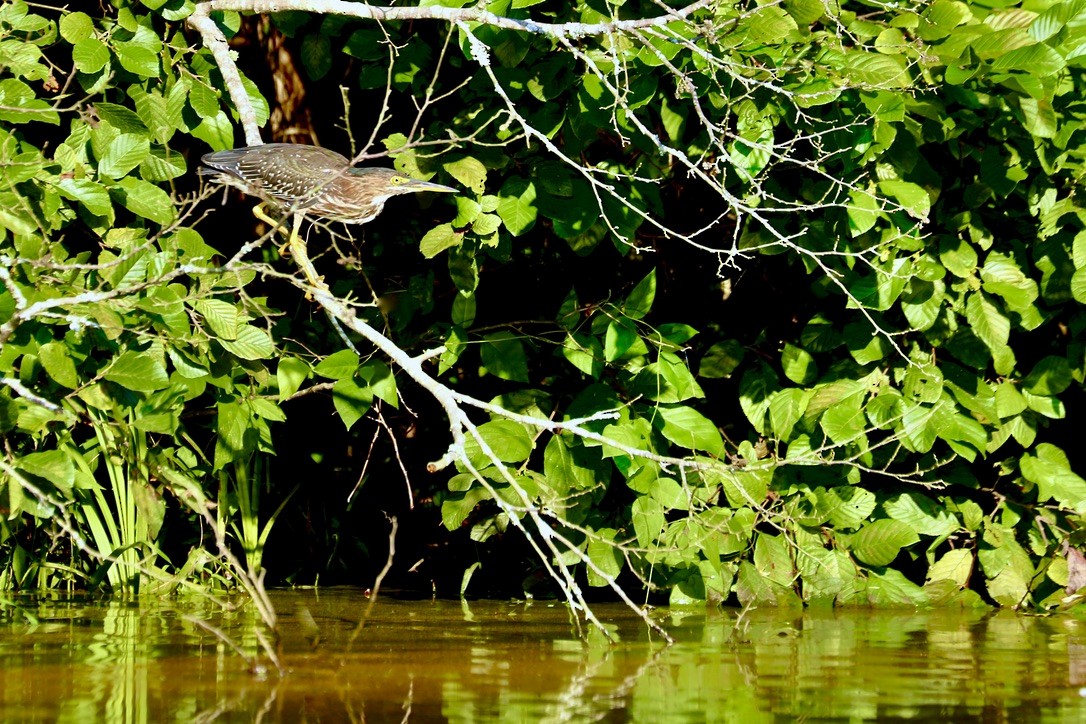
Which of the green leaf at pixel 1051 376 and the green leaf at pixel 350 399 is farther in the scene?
the green leaf at pixel 1051 376

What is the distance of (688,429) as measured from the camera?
4691 mm

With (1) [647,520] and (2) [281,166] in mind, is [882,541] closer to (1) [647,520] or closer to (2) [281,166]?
(1) [647,520]

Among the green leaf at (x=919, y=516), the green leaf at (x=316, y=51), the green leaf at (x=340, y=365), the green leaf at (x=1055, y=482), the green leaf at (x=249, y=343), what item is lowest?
the green leaf at (x=919, y=516)

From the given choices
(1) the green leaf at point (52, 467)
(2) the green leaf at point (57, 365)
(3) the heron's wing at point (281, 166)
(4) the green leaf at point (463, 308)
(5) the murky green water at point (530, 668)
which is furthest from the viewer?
(4) the green leaf at point (463, 308)

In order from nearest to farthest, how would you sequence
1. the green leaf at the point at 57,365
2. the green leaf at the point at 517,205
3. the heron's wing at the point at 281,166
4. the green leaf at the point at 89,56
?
the green leaf at the point at 57,365 < the green leaf at the point at 89,56 < the green leaf at the point at 517,205 < the heron's wing at the point at 281,166

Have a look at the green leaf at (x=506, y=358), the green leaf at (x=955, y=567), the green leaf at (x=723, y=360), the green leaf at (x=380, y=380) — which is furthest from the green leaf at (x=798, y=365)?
the green leaf at (x=380, y=380)

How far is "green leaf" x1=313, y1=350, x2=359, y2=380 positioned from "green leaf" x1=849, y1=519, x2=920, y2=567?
1965mm

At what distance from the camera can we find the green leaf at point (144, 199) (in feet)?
14.0

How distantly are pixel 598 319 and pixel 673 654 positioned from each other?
150cm

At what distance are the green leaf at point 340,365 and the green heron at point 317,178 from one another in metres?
0.49

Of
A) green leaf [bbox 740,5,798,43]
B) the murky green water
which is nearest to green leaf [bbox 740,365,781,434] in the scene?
Result: the murky green water

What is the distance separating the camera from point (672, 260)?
229 inches

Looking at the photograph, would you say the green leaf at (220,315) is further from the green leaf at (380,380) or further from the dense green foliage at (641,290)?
the green leaf at (380,380)

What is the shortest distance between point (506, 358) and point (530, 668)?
1599mm
